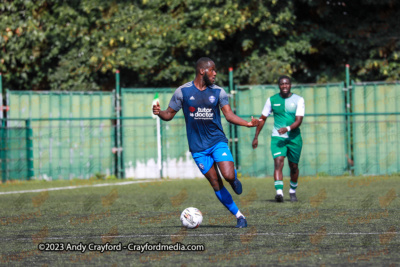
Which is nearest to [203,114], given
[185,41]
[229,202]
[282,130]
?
[229,202]

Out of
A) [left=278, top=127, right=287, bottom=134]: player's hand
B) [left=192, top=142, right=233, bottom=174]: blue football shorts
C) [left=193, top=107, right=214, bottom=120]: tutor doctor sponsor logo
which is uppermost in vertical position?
[left=193, top=107, right=214, bottom=120]: tutor doctor sponsor logo

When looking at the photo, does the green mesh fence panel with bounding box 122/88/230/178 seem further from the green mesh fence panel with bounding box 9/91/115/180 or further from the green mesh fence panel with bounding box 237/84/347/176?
the green mesh fence panel with bounding box 237/84/347/176

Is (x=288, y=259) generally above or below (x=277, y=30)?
below

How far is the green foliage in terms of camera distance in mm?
21328

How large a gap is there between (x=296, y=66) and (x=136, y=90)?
521 cm

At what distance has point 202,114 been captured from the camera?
8.62 meters

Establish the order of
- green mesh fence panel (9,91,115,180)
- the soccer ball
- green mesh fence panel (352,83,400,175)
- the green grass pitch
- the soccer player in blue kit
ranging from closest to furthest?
the green grass pitch < the soccer ball < the soccer player in blue kit < green mesh fence panel (352,83,400,175) < green mesh fence panel (9,91,115,180)

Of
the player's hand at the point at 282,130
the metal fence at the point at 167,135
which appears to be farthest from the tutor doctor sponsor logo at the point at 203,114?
the metal fence at the point at 167,135

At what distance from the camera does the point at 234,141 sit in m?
20.5

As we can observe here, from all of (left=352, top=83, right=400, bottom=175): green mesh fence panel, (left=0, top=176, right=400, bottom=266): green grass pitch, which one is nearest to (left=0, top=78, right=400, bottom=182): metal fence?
(left=352, top=83, right=400, bottom=175): green mesh fence panel

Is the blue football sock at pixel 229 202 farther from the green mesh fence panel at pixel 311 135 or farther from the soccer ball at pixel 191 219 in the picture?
the green mesh fence panel at pixel 311 135

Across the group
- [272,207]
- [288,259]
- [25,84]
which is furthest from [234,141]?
[288,259]

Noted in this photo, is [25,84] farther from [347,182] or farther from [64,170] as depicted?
[347,182]

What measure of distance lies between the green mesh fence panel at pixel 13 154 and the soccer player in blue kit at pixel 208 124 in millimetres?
11984
